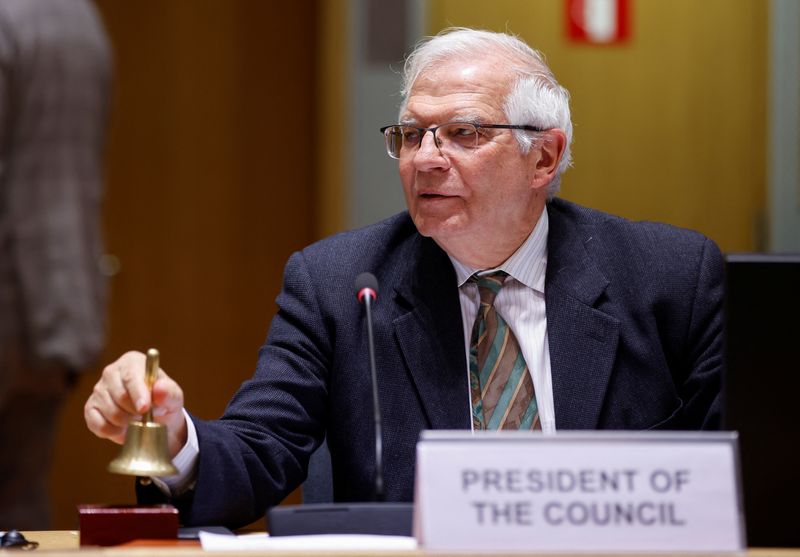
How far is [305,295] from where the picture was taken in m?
2.25

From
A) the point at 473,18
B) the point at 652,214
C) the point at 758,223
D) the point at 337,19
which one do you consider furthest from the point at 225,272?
the point at 758,223

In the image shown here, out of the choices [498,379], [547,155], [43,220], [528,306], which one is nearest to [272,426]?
[498,379]

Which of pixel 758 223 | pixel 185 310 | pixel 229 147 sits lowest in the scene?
pixel 185 310

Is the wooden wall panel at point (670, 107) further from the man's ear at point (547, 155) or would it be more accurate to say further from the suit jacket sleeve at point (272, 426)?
the suit jacket sleeve at point (272, 426)

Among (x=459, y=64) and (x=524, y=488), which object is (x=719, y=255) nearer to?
(x=459, y=64)

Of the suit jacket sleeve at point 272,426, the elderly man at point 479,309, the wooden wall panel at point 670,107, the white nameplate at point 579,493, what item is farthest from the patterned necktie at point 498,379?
the wooden wall panel at point 670,107

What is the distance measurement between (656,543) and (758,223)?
3312 mm

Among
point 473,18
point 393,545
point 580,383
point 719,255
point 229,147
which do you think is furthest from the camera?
point 229,147

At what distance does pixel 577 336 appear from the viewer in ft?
7.16

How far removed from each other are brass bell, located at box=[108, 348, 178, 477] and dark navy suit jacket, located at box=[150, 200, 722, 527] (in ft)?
1.18

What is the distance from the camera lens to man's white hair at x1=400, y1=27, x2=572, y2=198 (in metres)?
2.30

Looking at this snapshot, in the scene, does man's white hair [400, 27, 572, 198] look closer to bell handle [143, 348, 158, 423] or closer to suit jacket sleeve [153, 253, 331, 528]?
suit jacket sleeve [153, 253, 331, 528]

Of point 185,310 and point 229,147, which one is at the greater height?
point 229,147

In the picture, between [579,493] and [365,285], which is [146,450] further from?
[579,493]
